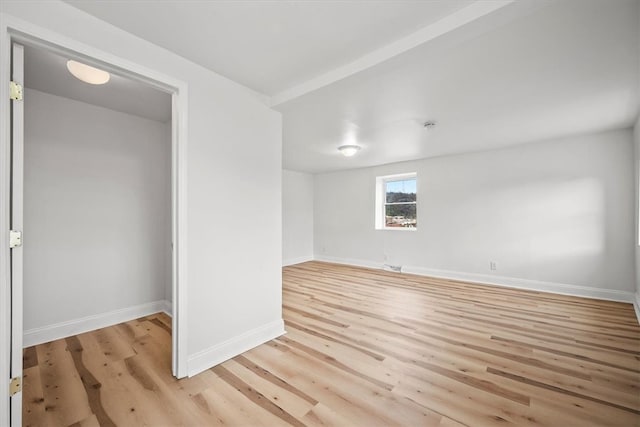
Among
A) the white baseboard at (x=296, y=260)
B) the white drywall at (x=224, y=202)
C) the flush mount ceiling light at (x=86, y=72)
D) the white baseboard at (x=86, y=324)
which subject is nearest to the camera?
the flush mount ceiling light at (x=86, y=72)

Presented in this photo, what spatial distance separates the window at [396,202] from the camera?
5957 mm

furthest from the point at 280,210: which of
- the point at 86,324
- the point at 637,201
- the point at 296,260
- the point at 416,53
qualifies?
the point at 637,201

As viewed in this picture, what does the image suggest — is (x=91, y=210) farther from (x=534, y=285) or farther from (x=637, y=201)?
(x=637, y=201)

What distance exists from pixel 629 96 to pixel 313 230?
6.16 metres

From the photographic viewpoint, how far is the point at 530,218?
4.39 metres

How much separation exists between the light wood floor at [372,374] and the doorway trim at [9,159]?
0.39m

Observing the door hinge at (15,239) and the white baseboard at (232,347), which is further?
the white baseboard at (232,347)

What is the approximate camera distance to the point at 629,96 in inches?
106

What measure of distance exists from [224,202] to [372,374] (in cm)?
188

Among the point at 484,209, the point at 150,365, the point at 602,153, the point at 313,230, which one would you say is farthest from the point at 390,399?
the point at 313,230

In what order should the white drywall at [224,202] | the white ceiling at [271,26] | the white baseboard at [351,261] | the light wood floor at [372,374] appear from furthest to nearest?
the white baseboard at [351,261]
the white drywall at [224,202]
the light wood floor at [372,374]
the white ceiling at [271,26]

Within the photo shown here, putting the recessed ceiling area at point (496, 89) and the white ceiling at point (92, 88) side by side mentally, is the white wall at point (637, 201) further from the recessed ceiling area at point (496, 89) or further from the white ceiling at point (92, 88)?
the white ceiling at point (92, 88)

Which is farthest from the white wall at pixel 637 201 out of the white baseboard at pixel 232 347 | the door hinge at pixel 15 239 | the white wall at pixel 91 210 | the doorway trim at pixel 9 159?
the white wall at pixel 91 210

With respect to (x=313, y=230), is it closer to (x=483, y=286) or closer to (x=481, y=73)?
(x=483, y=286)
